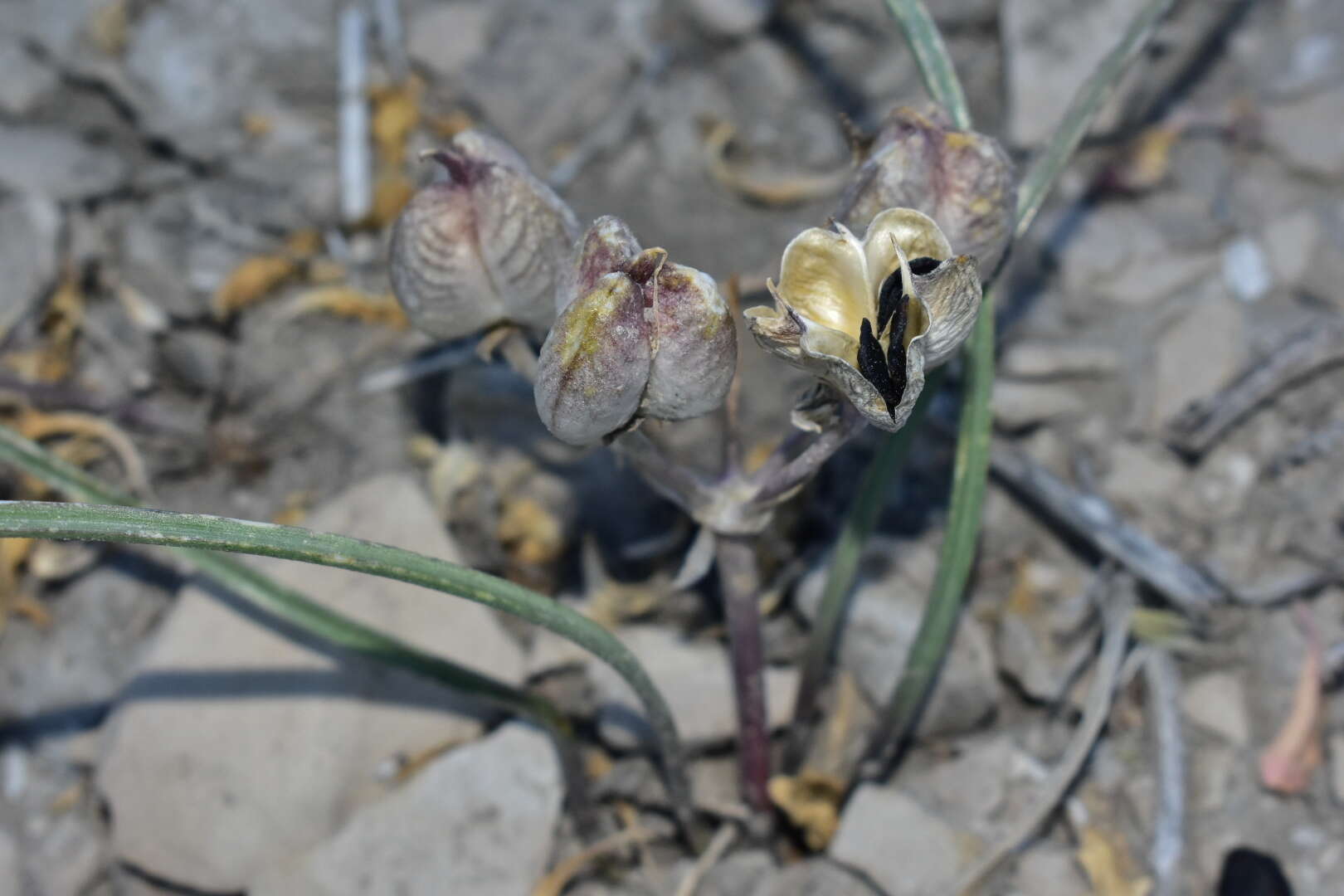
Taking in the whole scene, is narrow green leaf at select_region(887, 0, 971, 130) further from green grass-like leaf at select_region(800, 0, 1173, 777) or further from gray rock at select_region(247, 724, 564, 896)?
gray rock at select_region(247, 724, 564, 896)

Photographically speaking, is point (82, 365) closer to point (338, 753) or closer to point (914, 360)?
point (338, 753)

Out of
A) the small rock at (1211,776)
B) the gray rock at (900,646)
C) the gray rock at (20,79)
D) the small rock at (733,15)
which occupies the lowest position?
the small rock at (1211,776)

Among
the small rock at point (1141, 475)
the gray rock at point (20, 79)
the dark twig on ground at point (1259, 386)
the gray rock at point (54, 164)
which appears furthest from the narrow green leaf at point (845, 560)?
the gray rock at point (20, 79)

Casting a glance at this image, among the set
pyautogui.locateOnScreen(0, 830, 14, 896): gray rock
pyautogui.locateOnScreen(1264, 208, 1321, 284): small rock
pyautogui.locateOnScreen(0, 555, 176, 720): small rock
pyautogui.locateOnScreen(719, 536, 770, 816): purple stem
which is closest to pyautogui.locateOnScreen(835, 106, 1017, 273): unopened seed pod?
pyautogui.locateOnScreen(719, 536, 770, 816): purple stem

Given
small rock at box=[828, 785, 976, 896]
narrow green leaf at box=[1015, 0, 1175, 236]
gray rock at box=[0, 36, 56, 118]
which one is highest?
gray rock at box=[0, 36, 56, 118]

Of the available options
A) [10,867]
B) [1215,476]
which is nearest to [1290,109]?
[1215,476]

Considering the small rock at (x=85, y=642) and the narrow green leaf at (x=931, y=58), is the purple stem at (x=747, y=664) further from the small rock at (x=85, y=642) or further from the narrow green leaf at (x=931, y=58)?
the small rock at (x=85, y=642)

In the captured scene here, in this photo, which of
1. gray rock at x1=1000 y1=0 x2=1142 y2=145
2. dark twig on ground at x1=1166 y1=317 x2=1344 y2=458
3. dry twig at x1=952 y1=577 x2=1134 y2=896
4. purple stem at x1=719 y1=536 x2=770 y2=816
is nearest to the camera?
purple stem at x1=719 y1=536 x2=770 y2=816

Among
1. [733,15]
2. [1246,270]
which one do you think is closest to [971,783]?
[1246,270]
